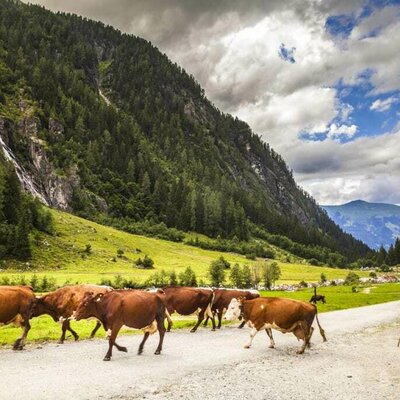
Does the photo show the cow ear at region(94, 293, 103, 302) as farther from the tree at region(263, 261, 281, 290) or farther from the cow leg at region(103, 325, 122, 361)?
the tree at region(263, 261, 281, 290)

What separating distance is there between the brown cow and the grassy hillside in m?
66.8

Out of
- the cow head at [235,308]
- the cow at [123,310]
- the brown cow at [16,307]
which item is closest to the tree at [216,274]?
the cow head at [235,308]

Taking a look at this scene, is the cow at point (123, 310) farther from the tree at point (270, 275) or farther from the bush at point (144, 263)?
the bush at point (144, 263)

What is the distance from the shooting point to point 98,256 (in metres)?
127

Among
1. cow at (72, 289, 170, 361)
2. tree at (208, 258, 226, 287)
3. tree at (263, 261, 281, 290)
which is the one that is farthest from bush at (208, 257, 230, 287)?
cow at (72, 289, 170, 361)

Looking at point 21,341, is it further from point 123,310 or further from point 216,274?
point 216,274

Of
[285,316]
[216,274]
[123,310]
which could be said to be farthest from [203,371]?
[216,274]

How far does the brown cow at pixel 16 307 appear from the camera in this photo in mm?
19328

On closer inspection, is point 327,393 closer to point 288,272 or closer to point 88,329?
point 88,329

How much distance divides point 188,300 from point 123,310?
9360 millimetres

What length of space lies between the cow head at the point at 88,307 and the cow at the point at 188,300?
7861 millimetres

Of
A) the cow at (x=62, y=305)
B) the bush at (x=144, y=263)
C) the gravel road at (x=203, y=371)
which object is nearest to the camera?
the gravel road at (x=203, y=371)

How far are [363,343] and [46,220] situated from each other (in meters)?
118

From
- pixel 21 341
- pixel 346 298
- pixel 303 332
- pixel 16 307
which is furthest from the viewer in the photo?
pixel 346 298
